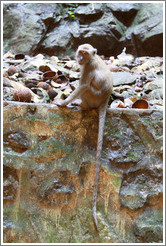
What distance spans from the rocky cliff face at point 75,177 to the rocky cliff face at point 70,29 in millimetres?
4927

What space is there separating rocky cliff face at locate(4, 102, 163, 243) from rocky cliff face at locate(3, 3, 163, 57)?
493 cm

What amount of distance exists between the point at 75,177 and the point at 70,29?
590 cm

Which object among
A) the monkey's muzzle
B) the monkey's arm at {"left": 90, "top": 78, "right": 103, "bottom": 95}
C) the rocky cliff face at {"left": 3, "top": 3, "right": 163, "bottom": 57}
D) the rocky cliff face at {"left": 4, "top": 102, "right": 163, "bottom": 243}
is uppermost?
the rocky cliff face at {"left": 3, "top": 3, "right": 163, "bottom": 57}

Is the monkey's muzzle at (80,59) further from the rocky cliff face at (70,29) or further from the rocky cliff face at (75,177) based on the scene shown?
the rocky cliff face at (70,29)

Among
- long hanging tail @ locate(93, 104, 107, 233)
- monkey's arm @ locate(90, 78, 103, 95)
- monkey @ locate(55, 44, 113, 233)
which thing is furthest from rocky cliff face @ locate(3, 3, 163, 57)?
long hanging tail @ locate(93, 104, 107, 233)

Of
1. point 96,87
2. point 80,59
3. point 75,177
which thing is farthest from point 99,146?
point 80,59

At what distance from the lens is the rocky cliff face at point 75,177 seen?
2.91 meters

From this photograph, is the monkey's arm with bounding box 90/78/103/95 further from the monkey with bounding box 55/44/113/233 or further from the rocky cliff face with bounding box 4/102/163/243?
the rocky cliff face with bounding box 4/102/163/243

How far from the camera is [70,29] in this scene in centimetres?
775

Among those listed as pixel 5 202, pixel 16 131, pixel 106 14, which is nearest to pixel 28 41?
pixel 106 14

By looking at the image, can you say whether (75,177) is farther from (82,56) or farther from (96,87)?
(82,56)

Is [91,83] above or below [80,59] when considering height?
below

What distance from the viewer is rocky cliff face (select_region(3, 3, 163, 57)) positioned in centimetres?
761

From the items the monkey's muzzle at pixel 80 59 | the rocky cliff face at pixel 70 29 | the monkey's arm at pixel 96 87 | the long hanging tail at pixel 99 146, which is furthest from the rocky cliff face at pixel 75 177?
the rocky cliff face at pixel 70 29
